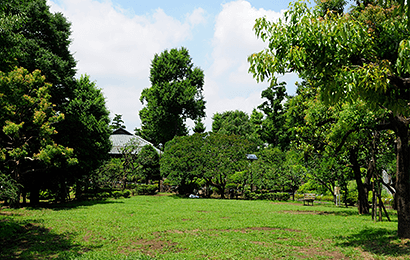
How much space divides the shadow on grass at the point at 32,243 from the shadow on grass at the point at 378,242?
688 cm

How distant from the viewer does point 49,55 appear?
16.6 meters

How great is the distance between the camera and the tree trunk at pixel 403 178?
7.35 meters

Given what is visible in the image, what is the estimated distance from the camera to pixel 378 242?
7.60 meters

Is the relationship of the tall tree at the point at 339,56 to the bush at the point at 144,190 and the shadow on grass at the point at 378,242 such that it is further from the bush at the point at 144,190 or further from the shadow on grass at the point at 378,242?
the bush at the point at 144,190

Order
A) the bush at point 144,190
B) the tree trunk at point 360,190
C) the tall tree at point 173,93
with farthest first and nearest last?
1. the tall tree at point 173,93
2. the bush at point 144,190
3. the tree trunk at point 360,190

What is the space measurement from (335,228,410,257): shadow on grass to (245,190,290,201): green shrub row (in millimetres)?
17310

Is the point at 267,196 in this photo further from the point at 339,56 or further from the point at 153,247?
the point at 339,56

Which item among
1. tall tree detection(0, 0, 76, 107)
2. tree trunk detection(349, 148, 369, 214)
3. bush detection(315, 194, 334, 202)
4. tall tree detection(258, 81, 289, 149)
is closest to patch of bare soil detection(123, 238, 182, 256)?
tree trunk detection(349, 148, 369, 214)

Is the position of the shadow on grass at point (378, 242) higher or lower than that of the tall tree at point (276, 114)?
lower

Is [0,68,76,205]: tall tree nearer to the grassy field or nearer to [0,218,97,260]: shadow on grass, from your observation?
the grassy field

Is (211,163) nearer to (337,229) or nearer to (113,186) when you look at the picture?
(113,186)

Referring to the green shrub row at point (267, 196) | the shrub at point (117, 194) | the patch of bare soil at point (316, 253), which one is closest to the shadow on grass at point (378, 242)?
the patch of bare soil at point (316, 253)

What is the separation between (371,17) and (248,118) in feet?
177

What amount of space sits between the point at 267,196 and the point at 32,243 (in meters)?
22.1
